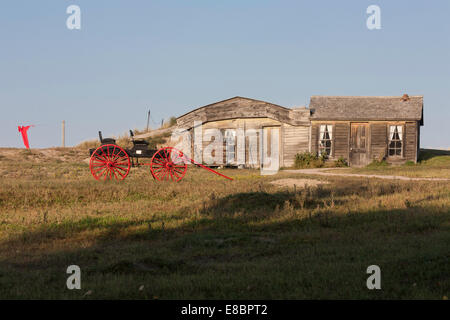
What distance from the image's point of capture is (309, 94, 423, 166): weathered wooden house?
99.8 ft

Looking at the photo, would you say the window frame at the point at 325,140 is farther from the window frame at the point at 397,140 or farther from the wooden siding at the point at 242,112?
the window frame at the point at 397,140

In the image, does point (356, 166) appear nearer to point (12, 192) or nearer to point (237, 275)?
point (12, 192)

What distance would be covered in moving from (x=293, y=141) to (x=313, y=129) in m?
1.39

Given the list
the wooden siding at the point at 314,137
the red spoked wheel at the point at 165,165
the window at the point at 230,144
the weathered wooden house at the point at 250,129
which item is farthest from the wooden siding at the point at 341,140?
the red spoked wheel at the point at 165,165

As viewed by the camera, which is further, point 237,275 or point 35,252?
point 35,252

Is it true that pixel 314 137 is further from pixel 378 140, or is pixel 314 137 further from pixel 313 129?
pixel 378 140

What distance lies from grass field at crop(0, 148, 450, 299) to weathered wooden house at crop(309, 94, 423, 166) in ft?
40.8

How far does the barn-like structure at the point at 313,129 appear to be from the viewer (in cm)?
3048

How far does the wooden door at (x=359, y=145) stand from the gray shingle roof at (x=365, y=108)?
0.64m

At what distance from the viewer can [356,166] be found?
30.8 m

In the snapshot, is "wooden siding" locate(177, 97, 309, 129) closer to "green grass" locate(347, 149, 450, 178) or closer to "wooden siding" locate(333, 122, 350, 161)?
"wooden siding" locate(333, 122, 350, 161)

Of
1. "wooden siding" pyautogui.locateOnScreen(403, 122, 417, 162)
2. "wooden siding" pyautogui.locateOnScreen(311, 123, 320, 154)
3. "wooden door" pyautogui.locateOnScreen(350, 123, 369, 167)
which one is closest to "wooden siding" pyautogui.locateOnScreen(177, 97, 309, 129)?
"wooden siding" pyautogui.locateOnScreen(311, 123, 320, 154)

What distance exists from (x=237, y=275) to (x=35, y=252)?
14.1 ft
